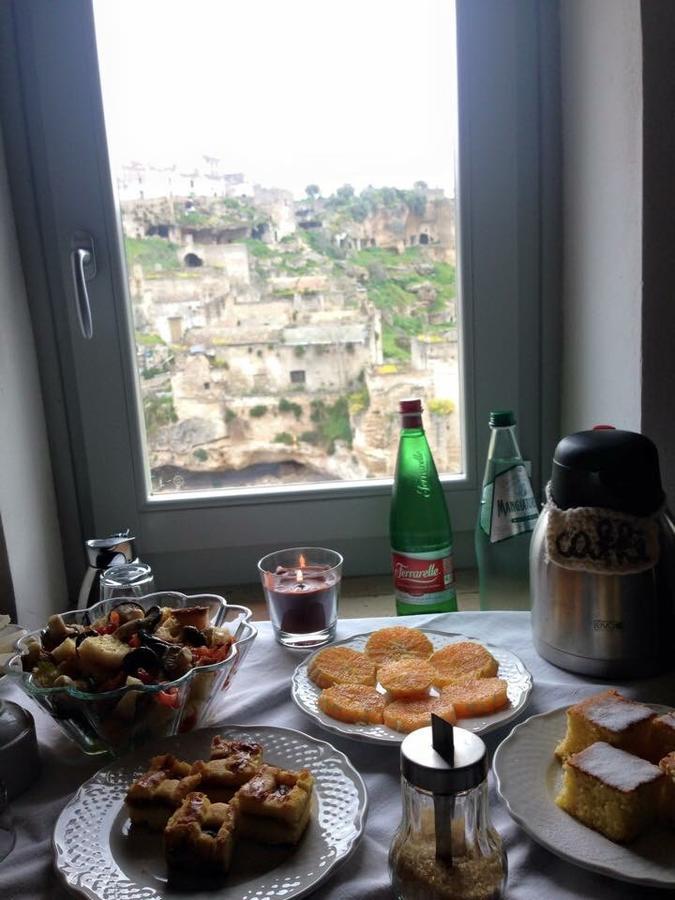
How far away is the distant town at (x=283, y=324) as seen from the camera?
1086 mm

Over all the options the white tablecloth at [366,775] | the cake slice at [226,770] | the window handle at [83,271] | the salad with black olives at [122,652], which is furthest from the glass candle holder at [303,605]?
the window handle at [83,271]

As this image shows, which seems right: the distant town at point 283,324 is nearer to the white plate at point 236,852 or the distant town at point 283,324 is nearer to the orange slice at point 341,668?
the orange slice at point 341,668

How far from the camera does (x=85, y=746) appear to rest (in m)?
0.64

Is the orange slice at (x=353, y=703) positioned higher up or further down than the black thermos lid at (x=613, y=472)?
further down

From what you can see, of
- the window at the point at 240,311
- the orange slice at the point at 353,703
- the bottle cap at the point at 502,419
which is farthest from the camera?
the window at the point at 240,311

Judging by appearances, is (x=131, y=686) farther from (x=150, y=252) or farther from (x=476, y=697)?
(x=150, y=252)

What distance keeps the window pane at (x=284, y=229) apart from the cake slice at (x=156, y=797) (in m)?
0.65

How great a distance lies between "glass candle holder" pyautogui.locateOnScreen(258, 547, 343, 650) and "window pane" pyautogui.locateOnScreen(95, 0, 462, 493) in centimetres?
36

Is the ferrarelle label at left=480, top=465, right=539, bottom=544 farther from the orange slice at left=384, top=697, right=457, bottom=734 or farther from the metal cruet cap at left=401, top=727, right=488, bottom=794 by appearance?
the metal cruet cap at left=401, top=727, right=488, bottom=794

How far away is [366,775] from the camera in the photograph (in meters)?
0.61

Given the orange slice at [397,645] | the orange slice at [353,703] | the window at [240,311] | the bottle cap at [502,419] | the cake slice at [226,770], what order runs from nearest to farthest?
1. the cake slice at [226,770]
2. the orange slice at [353,703]
3. the orange slice at [397,645]
4. the bottle cap at [502,419]
5. the window at [240,311]

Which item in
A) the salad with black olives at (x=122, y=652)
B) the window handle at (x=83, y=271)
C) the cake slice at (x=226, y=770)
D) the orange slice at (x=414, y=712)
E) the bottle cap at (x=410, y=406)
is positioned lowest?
the orange slice at (x=414, y=712)

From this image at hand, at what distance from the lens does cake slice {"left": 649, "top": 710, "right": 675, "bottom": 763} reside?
→ 0.56 metres

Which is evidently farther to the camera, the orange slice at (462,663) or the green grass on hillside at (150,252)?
the green grass on hillside at (150,252)
